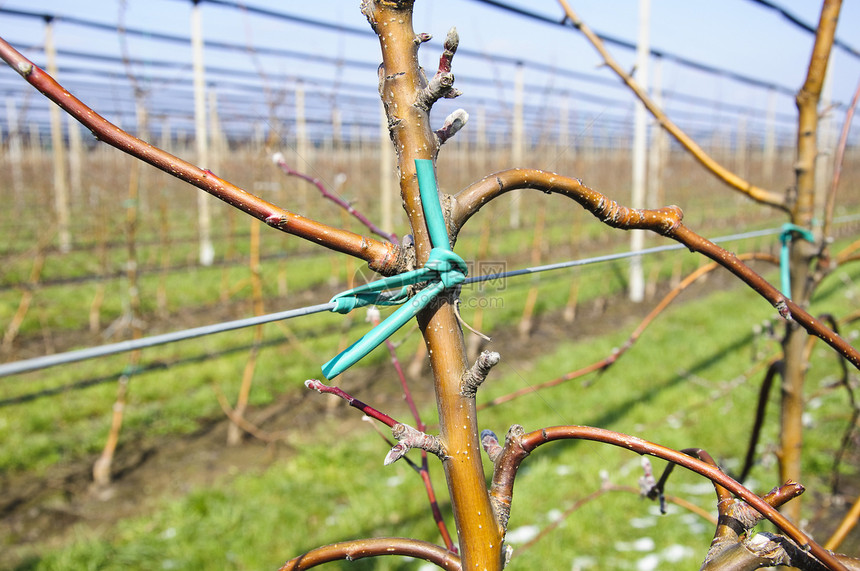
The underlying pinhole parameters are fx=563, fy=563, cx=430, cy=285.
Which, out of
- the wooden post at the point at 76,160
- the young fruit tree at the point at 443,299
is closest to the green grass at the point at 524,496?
the young fruit tree at the point at 443,299

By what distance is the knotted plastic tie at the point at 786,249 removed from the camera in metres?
1.17

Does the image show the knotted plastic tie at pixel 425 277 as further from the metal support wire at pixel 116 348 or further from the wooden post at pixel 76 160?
the wooden post at pixel 76 160

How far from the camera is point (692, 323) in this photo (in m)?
Answer: 6.01

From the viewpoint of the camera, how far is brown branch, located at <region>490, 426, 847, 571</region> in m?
0.52

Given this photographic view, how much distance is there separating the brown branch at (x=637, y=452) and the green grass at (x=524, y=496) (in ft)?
4.42

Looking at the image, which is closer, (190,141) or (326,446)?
(326,446)

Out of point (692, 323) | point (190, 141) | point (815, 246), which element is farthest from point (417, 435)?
point (190, 141)

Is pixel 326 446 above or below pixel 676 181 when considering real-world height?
below

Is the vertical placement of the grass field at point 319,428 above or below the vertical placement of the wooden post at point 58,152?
below

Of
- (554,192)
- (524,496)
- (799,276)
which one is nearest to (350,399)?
(554,192)

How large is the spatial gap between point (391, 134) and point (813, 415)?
418 centimetres

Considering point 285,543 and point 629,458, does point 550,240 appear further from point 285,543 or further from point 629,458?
point 285,543

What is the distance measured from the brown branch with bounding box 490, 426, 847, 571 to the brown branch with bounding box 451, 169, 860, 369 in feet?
0.72

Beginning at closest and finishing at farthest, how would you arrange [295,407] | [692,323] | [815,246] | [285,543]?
[815,246] → [285,543] → [295,407] → [692,323]
